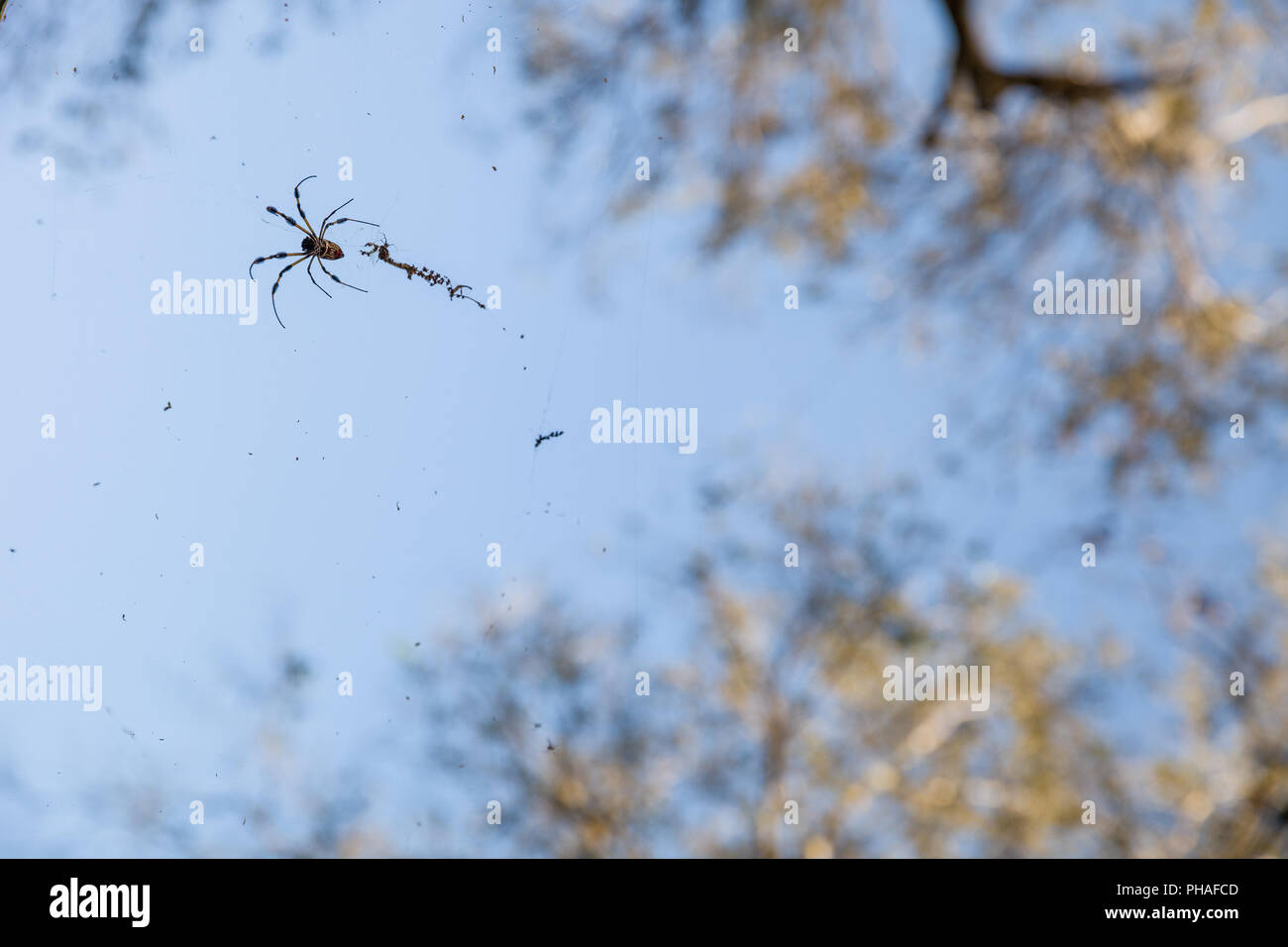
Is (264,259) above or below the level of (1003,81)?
below

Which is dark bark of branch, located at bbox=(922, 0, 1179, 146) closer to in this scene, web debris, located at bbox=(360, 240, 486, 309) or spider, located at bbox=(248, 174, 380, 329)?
web debris, located at bbox=(360, 240, 486, 309)

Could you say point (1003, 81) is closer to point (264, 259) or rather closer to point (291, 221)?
point (291, 221)

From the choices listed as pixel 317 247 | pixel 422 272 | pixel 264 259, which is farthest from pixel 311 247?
pixel 422 272

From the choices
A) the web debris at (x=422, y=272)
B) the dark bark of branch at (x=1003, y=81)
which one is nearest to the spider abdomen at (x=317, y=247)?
the web debris at (x=422, y=272)

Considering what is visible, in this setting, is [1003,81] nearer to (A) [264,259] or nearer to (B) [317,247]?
(B) [317,247]

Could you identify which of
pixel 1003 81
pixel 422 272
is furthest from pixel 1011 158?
pixel 422 272

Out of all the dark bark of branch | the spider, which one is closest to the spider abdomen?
the spider

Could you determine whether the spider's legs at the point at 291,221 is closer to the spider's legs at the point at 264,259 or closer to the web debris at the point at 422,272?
the spider's legs at the point at 264,259

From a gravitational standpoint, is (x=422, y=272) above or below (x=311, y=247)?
below

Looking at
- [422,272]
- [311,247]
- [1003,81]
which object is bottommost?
[422,272]

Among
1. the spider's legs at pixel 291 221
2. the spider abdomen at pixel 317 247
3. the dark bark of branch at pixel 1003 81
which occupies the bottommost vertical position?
the spider abdomen at pixel 317 247

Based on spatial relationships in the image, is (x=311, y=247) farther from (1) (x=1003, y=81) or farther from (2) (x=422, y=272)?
(1) (x=1003, y=81)
